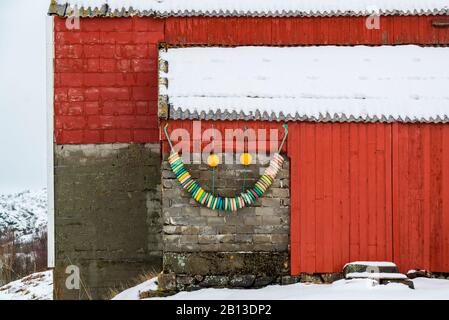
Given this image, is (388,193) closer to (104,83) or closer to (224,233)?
(224,233)

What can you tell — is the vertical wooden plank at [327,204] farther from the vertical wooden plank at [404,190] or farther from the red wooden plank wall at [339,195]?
the vertical wooden plank at [404,190]

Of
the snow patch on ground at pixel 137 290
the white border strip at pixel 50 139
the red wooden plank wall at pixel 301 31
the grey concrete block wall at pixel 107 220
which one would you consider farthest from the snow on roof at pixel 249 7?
the snow patch on ground at pixel 137 290

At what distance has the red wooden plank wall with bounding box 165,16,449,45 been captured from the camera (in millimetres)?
10938

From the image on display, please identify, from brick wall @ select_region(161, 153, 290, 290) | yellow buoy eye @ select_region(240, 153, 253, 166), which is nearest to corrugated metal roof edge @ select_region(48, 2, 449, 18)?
yellow buoy eye @ select_region(240, 153, 253, 166)

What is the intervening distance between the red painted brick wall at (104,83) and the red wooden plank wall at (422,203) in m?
A: 4.50

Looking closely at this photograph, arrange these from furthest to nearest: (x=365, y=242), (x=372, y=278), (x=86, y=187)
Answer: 1. (x=86, y=187)
2. (x=365, y=242)
3. (x=372, y=278)

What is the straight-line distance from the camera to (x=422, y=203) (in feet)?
28.9

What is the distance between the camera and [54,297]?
10.9m

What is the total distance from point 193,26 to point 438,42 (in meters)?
4.62

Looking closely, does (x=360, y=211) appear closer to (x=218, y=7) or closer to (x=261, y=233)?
(x=261, y=233)

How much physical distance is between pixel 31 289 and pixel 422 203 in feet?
34.4

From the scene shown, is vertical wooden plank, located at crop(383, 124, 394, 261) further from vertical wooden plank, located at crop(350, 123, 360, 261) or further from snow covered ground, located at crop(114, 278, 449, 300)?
snow covered ground, located at crop(114, 278, 449, 300)

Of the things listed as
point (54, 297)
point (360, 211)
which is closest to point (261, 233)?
point (360, 211)

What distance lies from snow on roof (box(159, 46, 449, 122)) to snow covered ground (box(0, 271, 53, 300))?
722 cm
